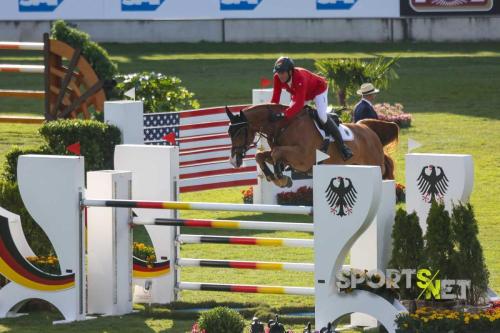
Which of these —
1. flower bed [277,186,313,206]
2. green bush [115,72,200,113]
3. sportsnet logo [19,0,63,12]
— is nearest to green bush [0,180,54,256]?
flower bed [277,186,313,206]

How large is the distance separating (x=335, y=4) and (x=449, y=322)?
21.6 metres

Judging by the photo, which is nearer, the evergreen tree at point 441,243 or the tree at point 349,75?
the evergreen tree at point 441,243

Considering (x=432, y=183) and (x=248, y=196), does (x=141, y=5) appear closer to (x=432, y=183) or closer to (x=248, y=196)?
(x=248, y=196)

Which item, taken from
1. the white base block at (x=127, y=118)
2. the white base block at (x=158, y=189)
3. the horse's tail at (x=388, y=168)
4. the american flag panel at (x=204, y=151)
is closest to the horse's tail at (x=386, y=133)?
the horse's tail at (x=388, y=168)

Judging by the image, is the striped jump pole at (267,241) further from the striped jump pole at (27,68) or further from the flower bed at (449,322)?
the striped jump pole at (27,68)

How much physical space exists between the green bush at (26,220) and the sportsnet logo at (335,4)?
1933 cm

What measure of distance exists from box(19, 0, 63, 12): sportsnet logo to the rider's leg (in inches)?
683

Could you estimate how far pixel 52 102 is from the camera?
1906cm

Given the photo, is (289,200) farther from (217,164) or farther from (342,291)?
(342,291)

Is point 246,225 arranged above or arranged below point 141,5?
below

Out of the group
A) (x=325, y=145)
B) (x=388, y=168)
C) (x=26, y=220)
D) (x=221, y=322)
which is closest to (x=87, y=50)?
(x=388, y=168)

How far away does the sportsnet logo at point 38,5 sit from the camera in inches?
1163

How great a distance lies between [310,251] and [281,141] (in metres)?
1.20

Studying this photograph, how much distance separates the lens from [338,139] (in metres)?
13.2
